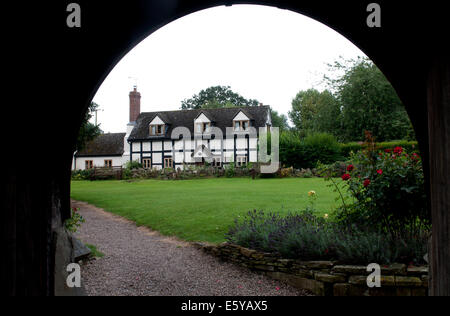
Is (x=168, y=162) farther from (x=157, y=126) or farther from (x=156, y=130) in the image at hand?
(x=157, y=126)

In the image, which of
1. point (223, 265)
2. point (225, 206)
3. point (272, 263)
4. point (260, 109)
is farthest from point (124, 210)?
point (260, 109)

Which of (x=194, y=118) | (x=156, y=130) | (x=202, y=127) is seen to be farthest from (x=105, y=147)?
(x=202, y=127)

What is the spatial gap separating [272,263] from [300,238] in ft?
2.21

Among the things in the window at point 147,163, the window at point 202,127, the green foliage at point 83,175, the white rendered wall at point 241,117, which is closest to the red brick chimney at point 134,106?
the window at point 147,163

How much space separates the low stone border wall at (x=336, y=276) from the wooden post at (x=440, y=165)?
233 cm

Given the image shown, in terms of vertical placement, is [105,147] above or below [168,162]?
above

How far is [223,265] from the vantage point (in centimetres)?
652

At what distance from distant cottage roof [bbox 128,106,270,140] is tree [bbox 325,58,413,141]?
29.2ft

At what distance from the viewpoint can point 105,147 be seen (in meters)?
41.9

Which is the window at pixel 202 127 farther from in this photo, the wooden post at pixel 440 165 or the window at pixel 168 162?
the wooden post at pixel 440 165

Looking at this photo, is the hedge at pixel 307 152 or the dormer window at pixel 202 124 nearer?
the hedge at pixel 307 152

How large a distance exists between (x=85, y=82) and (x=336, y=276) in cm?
418

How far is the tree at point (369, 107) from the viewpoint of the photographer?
34.1 metres

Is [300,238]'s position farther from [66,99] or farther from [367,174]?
[66,99]
